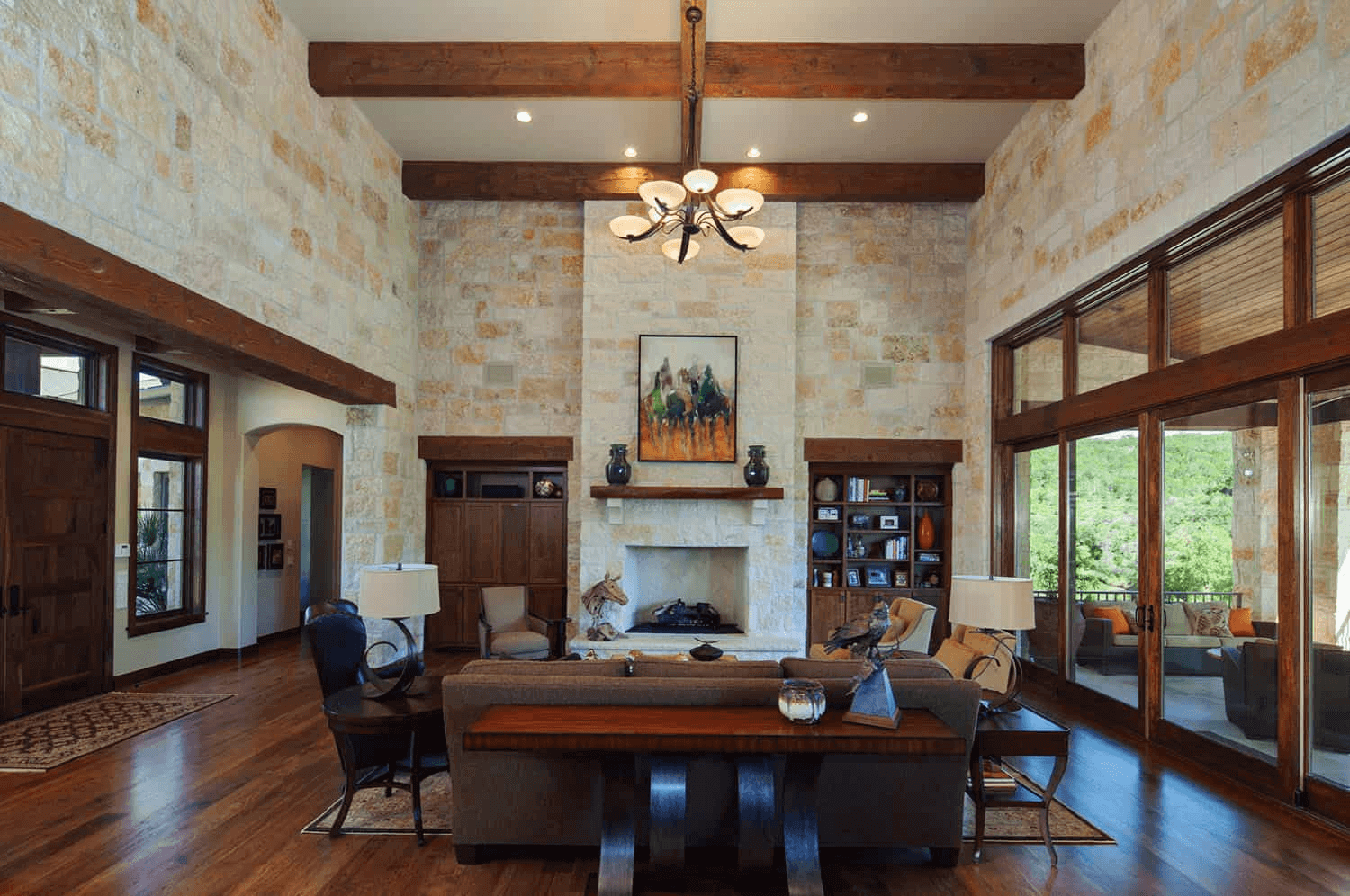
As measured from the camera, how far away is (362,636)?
430cm

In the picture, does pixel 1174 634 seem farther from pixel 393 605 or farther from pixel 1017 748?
pixel 393 605

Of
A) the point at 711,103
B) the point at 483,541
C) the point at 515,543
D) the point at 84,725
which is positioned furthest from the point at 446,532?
the point at 711,103

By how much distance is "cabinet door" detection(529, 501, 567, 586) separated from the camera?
28.2ft

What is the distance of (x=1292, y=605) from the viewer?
4074 mm

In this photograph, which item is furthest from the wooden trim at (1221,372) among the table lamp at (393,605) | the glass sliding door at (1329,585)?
the table lamp at (393,605)

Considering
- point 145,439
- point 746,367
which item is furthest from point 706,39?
point 145,439

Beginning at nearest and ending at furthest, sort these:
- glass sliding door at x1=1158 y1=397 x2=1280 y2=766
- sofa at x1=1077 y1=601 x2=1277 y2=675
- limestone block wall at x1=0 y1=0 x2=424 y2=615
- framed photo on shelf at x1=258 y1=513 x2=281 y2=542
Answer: limestone block wall at x1=0 y1=0 x2=424 y2=615 < glass sliding door at x1=1158 y1=397 x2=1280 y2=766 < sofa at x1=1077 y1=601 x2=1277 y2=675 < framed photo on shelf at x1=258 y1=513 x2=281 y2=542

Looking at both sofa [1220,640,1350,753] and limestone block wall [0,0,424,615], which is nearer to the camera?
limestone block wall [0,0,424,615]

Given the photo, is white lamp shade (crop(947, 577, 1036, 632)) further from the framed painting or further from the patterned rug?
the framed painting

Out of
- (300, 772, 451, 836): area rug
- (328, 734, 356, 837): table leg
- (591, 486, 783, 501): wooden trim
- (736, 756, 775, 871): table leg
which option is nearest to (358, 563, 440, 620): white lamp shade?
(328, 734, 356, 837): table leg

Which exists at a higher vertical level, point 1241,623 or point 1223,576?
point 1223,576

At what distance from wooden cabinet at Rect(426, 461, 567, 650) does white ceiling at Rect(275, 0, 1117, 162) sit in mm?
3461

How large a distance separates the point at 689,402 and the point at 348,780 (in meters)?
5.16

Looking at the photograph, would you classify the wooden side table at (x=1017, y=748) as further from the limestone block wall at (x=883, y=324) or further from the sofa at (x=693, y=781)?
the limestone block wall at (x=883, y=324)
